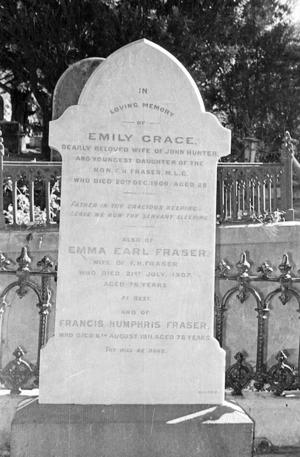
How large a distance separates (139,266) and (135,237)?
0.17m

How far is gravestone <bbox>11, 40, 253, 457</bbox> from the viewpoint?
3867 mm

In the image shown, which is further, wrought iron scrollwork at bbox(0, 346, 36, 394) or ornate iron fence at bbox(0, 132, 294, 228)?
ornate iron fence at bbox(0, 132, 294, 228)

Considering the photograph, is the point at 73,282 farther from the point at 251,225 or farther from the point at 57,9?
the point at 57,9

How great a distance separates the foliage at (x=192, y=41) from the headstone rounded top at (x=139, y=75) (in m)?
13.0

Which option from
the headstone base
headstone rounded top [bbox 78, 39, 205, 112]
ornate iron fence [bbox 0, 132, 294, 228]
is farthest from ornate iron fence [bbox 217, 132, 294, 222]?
the headstone base

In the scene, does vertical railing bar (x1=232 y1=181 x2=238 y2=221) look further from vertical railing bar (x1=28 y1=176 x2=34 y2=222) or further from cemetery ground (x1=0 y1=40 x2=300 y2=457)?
cemetery ground (x1=0 y1=40 x2=300 y2=457)

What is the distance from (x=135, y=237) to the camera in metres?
3.92

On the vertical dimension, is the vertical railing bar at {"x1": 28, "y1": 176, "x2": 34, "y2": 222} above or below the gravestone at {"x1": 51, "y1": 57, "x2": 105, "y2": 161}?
below

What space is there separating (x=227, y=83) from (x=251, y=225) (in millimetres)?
14357

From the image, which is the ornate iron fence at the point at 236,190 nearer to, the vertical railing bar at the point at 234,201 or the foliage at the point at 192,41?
the vertical railing bar at the point at 234,201

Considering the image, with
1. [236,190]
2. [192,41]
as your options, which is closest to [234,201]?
[236,190]

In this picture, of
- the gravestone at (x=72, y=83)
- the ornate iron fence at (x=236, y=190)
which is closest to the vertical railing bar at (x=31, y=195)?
the ornate iron fence at (x=236, y=190)

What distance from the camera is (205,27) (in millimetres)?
18203

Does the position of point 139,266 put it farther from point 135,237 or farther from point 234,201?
point 234,201
